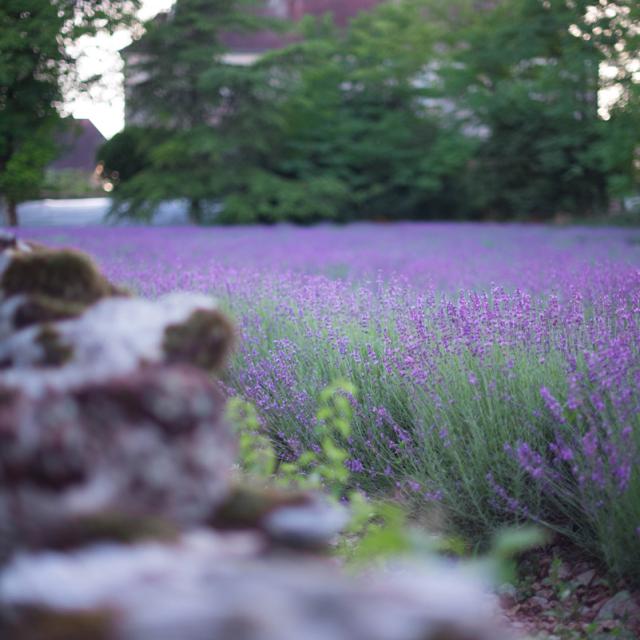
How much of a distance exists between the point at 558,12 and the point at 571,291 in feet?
58.9

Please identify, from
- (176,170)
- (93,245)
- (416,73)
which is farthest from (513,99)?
(93,245)

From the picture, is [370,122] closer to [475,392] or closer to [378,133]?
[378,133]

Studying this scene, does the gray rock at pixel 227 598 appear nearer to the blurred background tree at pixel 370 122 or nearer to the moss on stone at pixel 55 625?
the moss on stone at pixel 55 625

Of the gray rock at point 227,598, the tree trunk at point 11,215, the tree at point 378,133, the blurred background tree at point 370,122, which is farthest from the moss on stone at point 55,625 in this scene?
the tree at point 378,133

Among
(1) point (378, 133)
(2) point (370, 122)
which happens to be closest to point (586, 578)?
(1) point (378, 133)

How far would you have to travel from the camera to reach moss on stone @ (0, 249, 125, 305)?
5.07ft

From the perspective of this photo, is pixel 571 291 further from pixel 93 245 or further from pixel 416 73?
pixel 416 73

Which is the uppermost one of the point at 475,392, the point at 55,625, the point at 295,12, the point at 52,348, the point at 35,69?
the point at 295,12

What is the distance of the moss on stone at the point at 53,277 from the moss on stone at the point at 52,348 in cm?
21

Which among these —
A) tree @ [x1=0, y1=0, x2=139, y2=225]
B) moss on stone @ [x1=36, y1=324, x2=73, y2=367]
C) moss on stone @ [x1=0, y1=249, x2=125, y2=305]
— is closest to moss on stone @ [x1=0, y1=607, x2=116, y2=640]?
moss on stone @ [x1=36, y1=324, x2=73, y2=367]

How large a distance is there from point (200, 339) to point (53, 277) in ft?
1.37

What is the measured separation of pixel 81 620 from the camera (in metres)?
0.84

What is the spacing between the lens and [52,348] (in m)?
1.33

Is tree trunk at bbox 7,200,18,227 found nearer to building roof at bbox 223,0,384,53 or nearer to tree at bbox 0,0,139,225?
tree at bbox 0,0,139,225
